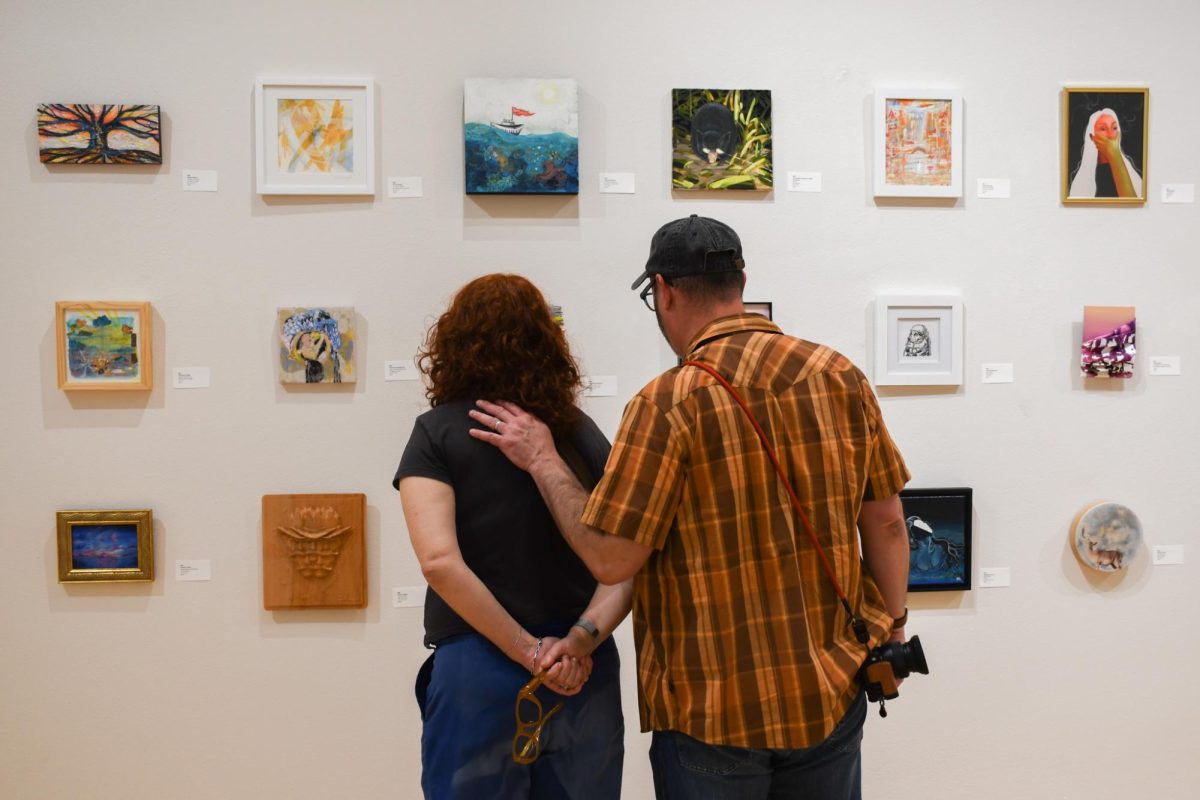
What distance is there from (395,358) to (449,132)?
0.72 metres

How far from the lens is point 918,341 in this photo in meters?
2.80

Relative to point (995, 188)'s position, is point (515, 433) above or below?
below

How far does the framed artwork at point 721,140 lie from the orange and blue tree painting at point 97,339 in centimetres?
174

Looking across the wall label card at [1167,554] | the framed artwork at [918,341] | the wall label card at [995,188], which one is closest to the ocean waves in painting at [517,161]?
the framed artwork at [918,341]

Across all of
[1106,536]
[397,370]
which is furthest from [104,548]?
[1106,536]

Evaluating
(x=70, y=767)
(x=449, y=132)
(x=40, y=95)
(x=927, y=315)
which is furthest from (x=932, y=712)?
(x=40, y=95)

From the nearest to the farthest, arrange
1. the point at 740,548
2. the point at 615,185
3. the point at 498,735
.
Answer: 1. the point at 740,548
2. the point at 498,735
3. the point at 615,185

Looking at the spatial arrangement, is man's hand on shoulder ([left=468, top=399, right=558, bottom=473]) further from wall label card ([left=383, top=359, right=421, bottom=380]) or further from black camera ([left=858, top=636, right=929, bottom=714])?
wall label card ([left=383, top=359, right=421, bottom=380])

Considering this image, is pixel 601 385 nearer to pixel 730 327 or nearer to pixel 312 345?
pixel 312 345

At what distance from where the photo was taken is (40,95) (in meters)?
2.67

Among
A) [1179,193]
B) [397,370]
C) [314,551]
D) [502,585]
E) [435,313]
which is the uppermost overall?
[1179,193]

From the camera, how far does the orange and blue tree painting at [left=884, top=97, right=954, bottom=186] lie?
9.15 ft

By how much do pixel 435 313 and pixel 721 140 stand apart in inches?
41.3

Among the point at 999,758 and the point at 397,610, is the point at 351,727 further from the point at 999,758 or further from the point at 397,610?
the point at 999,758
